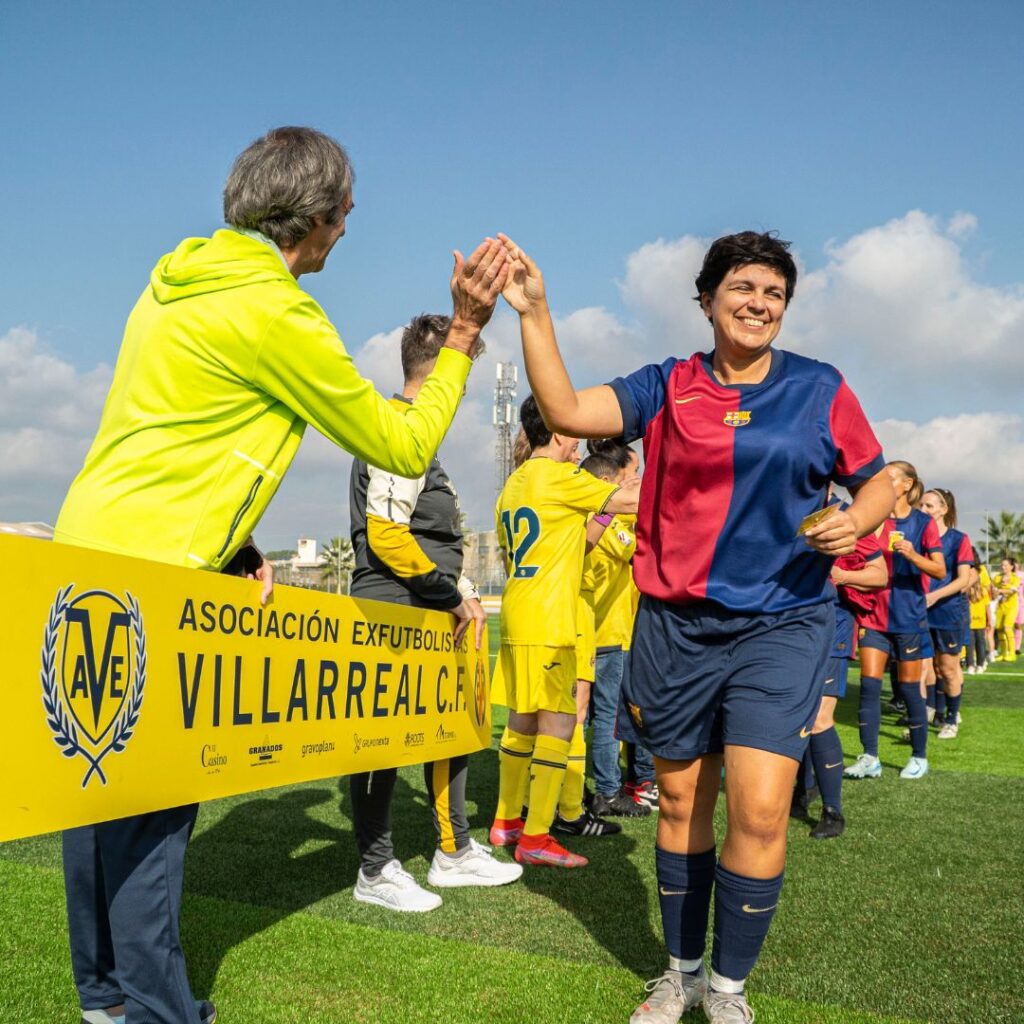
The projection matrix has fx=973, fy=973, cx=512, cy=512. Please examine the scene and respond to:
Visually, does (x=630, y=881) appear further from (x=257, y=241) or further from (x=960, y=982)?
(x=257, y=241)

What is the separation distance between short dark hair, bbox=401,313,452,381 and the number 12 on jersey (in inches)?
44.1

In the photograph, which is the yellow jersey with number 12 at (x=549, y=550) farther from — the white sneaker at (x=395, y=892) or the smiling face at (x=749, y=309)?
the smiling face at (x=749, y=309)

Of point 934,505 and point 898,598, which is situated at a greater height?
point 934,505

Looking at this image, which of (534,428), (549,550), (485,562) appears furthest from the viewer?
(485,562)

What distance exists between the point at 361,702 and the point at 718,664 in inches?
48.0

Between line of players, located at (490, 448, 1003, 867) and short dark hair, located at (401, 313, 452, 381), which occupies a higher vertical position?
short dark hair, located at (401, 313, 452, 381)

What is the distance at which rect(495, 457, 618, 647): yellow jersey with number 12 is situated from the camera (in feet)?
17.0

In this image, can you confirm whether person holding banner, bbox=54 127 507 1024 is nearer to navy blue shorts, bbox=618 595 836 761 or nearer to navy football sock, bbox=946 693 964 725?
navy blue shorts, bbox=618 595 836 761

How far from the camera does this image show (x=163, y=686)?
234cm

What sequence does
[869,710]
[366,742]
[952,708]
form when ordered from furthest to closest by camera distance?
[952,708], [869,710], [366,742]

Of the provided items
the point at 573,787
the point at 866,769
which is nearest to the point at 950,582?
the point at 866,769

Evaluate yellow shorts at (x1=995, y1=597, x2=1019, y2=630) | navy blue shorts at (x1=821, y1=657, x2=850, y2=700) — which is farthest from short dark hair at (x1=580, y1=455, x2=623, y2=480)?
yellow shorts at (x1=995, y1=597, x2=1019, y2=630)

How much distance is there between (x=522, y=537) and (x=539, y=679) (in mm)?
771

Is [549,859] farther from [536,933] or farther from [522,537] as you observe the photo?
[522,537]
